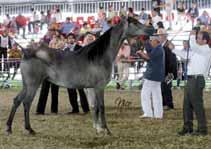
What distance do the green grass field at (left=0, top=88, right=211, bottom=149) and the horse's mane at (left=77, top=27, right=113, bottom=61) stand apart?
1493 millimetres

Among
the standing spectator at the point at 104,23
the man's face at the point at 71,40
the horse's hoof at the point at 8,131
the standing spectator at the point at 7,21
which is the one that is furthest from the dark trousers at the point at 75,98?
the standing spectator at the point at 7,21

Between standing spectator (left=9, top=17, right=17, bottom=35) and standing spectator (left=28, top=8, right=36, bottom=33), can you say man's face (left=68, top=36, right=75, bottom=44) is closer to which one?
standing spectator (left=9, top=17, right=17, bottom=35)

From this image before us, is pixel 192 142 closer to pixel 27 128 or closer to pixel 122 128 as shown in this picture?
pixel 122 128

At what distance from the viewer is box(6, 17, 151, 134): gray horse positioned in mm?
11000

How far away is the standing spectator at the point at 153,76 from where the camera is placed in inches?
515

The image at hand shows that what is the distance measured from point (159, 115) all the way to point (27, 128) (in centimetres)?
362

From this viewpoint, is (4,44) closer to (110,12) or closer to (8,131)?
(110,12)

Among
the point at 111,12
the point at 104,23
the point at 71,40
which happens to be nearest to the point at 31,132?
the point at 71,40

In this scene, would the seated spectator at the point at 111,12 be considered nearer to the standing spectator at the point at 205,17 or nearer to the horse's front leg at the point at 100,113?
the standing spectator at the point at 205,17

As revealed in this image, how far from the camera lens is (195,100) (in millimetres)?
10383

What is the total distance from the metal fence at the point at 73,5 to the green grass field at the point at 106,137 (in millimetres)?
15836

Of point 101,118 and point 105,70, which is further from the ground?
point 105,70

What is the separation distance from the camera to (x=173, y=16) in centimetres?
2855

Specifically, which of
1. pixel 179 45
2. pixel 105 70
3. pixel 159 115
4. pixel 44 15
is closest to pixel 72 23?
pixel 44 15
